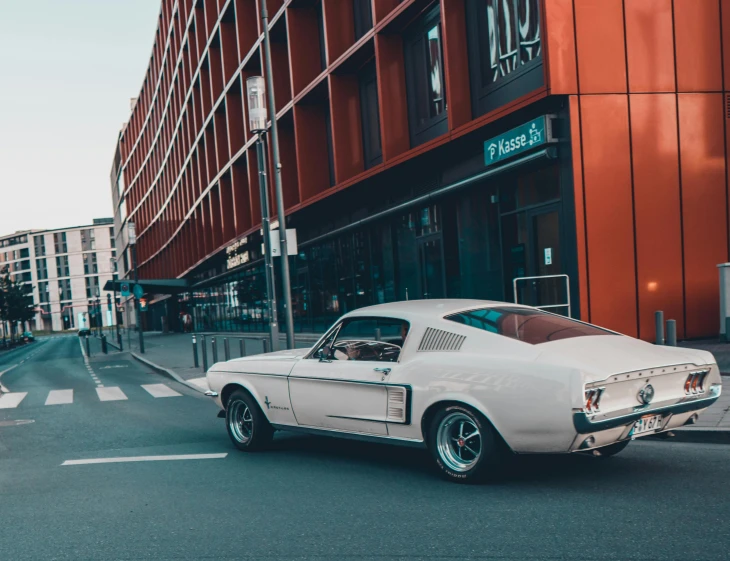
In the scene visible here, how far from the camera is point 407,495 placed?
5438mm

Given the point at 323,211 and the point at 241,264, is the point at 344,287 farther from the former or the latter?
Answer: the point at 241,264

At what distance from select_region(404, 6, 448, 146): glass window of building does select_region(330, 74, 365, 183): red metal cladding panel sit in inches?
127

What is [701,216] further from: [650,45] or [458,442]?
[458,442]

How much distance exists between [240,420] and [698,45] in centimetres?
1079

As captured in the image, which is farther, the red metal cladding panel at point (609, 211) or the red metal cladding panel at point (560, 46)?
the red metal cladding panel at point (609, 211)

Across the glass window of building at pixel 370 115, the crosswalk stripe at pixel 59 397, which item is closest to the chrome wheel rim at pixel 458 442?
the crosswalk stripe at pixel 59 397

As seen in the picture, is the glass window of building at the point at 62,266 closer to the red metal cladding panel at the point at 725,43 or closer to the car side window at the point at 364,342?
the red metal cladding panel at the point at 725,43

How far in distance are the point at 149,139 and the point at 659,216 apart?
61.4 meters

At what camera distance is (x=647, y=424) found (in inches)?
209

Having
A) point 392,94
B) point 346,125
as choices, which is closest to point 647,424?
point 392,94

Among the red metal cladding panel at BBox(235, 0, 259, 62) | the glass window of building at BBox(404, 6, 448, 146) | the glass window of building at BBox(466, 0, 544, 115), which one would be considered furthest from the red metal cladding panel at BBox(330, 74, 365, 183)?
the red metal cladding panel at BBox(235, 0, 259, 62)

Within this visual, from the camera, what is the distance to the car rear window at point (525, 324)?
5.68m

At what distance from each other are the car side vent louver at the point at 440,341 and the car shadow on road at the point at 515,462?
2.97ft

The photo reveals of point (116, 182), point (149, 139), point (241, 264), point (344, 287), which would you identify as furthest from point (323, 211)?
point (116, 182)
